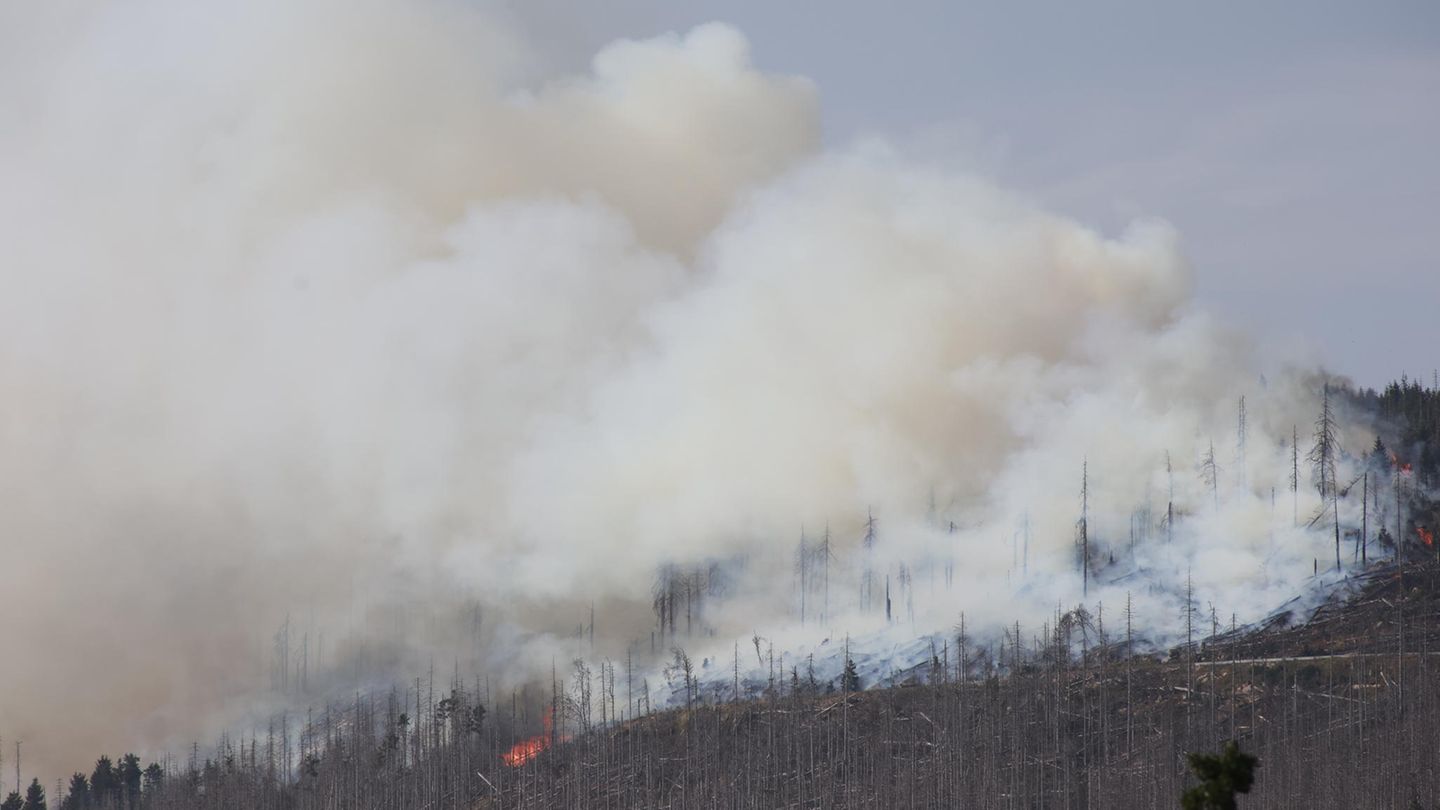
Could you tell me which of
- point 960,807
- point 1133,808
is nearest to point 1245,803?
point 1133,808

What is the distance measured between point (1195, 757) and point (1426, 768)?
122097 millimetres

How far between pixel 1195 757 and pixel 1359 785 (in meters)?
115

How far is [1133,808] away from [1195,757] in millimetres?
114193

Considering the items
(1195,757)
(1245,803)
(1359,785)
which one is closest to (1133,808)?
(1245,803)

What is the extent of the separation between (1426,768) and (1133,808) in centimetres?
3229

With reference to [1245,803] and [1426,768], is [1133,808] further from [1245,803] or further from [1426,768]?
[1426,768]

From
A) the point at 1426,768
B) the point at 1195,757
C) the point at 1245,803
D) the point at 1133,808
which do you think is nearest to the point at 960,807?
the point at 1133,808

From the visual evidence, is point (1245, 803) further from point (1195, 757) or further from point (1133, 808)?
point (1195, 757)

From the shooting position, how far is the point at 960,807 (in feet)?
656

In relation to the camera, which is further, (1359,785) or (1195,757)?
(1359,785)

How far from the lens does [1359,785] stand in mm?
188750

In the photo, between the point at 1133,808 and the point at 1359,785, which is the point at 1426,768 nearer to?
the point at 1359,785

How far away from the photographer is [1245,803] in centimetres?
18962

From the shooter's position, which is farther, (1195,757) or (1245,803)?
(1245,803)
